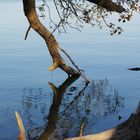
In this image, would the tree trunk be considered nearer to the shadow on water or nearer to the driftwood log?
the shadow on water

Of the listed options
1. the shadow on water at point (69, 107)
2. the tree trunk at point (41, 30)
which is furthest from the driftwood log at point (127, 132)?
the tree trunk at point (41, 30)

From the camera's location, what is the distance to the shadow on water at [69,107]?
1581 centimetres

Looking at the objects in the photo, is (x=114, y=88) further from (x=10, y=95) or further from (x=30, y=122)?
(x=30, y=122)

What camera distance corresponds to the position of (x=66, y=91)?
22.5 metres

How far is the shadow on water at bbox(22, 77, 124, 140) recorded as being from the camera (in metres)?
15.8

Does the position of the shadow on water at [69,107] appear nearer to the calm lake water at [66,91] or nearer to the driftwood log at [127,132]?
the calm lake water at [66,91]

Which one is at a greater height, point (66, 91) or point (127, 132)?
point (127, 132)

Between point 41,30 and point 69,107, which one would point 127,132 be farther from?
point 41,30

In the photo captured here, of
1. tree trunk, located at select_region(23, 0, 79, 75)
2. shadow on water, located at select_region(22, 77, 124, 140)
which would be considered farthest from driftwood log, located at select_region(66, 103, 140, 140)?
tree trunk, located at select_region(23, 0, 79, 75)

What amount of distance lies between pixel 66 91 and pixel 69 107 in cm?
327

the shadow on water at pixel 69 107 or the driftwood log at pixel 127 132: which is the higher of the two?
the driftwood log at pixel 127 132

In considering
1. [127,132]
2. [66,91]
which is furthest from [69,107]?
[127,132]

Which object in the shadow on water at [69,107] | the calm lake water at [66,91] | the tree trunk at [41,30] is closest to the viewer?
the shadow on water at [69,107]

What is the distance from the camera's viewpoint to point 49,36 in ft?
76.6
